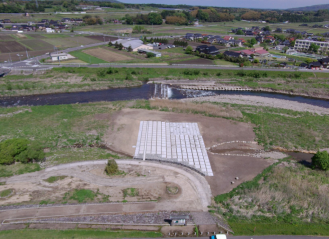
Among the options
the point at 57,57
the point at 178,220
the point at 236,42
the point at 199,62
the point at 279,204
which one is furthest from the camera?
the point at 236,42

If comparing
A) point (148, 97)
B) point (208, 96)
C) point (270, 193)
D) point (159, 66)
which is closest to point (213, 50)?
point (159, 66)

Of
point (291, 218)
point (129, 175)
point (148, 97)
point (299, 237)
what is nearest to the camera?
point (299, 237)

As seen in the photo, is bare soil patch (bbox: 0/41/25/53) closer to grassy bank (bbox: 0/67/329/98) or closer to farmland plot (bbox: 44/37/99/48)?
farmland plot (bbox: 44/37/99/48)

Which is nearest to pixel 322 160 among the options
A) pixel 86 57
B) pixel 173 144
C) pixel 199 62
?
pixel 173 144

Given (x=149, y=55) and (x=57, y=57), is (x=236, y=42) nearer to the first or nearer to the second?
(x=149, y=55)

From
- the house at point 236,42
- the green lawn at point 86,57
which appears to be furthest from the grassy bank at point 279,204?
the house at point 236,42

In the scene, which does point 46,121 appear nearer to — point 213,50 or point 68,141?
point 68,141
